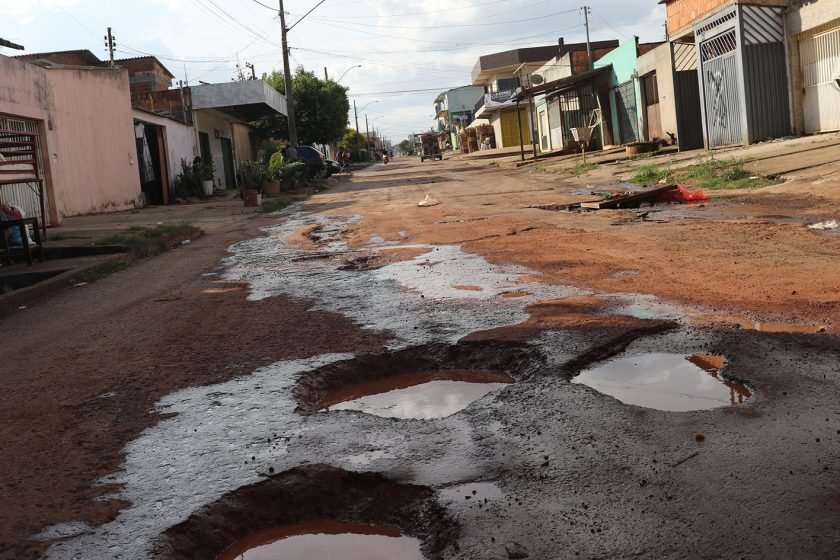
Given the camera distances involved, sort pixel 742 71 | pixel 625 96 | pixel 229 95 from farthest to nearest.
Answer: pixel 229 95, pixel 625 96, pixel 742 71

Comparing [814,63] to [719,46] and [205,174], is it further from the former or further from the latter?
[205,174]

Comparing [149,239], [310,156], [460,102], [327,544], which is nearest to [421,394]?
[327,544]

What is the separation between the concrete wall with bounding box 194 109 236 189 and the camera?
1180 inches

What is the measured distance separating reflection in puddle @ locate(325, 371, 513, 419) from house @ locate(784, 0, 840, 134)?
1387 centimetres

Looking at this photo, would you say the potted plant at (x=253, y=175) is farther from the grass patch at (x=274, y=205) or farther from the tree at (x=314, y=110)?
the tree at (x=314, y=110)

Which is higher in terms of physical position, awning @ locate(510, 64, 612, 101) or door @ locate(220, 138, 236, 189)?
awning @ locate(510, 64, 612, 101)

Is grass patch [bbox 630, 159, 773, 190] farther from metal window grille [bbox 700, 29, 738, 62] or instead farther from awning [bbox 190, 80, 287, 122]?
awning [bbox 190, 80, 287, 122]

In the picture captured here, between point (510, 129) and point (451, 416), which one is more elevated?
point (510, 129)

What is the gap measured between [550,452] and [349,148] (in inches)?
3101

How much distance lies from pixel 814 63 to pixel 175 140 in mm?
18614

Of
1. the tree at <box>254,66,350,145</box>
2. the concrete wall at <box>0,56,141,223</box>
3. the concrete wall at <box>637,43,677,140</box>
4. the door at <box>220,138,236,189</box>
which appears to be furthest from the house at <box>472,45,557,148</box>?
the concrete wall at <box>0,56,141,223</box>

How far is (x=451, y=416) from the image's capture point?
3.15 m

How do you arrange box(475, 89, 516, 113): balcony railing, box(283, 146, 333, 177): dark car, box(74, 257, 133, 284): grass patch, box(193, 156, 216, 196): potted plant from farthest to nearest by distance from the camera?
1. box(475, 89, 516, 113): balcony railing
2. box(283, 146, 333, 177): dark car
3. box(193, 156, 216, 196): potted plant
4. box(74, 257, 133, 284): grass patch

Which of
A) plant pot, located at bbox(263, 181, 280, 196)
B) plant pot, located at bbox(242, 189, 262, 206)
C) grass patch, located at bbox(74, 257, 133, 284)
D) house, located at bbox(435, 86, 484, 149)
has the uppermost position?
house, located at bbox(435, 86, 484, 149)
